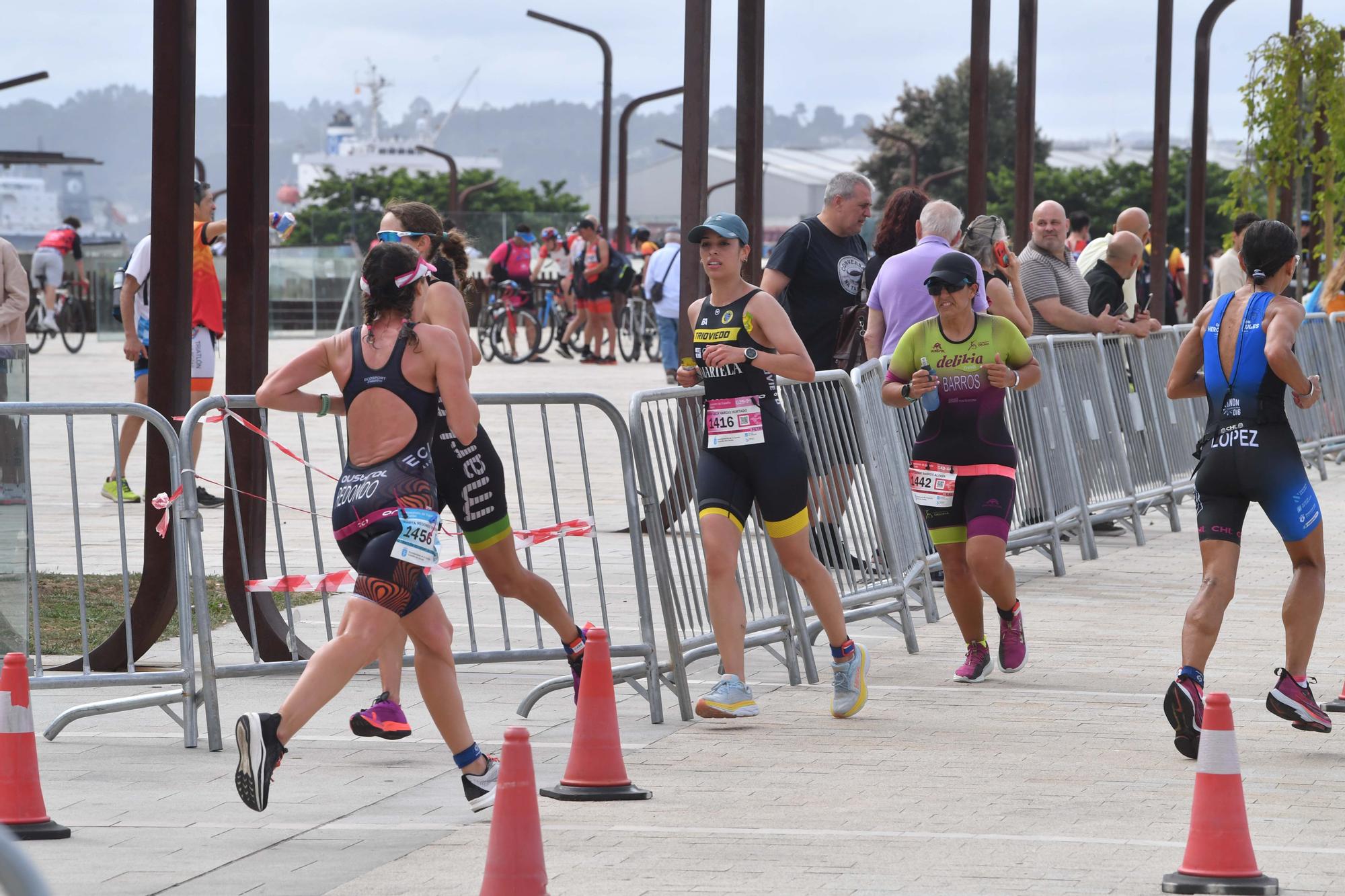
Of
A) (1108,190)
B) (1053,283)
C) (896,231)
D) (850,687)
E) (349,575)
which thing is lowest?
(850,687)

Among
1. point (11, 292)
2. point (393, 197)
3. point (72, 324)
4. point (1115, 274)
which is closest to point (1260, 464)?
point (1115, 274)

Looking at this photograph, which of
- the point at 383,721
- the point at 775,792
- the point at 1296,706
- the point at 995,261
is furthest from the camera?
the point at 995,261

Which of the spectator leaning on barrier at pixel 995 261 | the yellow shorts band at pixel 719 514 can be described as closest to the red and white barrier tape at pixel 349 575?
the yellow shorts band at pixel 719 514

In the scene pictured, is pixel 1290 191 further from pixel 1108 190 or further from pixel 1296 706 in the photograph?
pixel 1108 190

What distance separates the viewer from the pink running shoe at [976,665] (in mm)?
8133

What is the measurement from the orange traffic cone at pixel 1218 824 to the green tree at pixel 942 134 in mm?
88865

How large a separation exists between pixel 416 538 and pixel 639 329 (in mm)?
26483

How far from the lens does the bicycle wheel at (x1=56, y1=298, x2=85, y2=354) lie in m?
34.3

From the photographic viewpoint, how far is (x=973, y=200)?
54.8ft

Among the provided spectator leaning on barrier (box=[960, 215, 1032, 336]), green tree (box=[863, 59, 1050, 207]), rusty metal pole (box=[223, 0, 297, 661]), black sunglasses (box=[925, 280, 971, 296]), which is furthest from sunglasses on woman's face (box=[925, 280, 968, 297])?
green tree (box=[863, 59, 1050, 207])

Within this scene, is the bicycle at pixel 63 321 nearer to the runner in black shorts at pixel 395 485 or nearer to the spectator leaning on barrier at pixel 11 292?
the spectator leaning on barrier at pixel 11 292

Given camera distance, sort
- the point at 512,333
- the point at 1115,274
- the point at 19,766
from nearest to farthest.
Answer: the point at 19,766 → the point at 1115,274 → the point at 512,333

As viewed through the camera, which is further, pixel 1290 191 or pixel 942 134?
pixel 942 134

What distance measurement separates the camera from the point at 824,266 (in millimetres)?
9797
